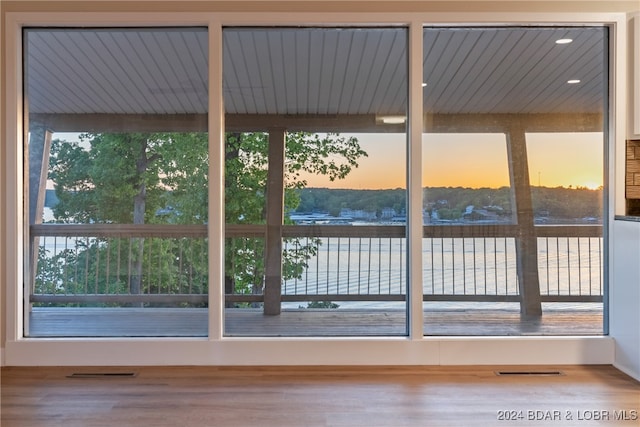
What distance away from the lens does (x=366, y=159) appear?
2801mm

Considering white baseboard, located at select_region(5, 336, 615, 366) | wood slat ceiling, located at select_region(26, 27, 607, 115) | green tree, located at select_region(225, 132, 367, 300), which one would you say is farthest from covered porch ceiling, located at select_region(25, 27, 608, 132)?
white baseboard, located at select_region(5, 336, 615, 366)

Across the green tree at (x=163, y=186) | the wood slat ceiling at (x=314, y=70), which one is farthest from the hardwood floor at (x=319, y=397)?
the wood slat ceiling at (x=314, y=70)

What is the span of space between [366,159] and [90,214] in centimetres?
201

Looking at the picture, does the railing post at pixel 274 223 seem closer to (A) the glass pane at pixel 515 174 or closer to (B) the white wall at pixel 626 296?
(A) the glass pane at pixel 515 174

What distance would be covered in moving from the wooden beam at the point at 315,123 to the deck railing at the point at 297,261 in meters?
0.69

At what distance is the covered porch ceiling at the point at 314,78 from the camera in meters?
2.67

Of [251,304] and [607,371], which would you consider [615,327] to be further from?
[251,304]

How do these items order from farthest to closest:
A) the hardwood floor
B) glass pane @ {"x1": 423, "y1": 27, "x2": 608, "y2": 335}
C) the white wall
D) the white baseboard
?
glass pane @ {"x1": 423, "y1": 27, "x2": 608, "y2": 335} < the white baseboard < the white wall < the hardwood floor

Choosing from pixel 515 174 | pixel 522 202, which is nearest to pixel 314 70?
pixel 515 174

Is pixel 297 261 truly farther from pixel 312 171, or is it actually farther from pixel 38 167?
pixel 38 167

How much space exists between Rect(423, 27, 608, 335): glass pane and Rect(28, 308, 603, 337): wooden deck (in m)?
0.01

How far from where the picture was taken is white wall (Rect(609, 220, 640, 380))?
2422 millimetres

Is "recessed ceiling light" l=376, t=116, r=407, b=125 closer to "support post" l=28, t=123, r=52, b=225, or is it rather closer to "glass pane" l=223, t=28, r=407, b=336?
"glass pane" l=223, t=28, r=407, b=336

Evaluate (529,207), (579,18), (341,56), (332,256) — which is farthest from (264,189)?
(579,18)
